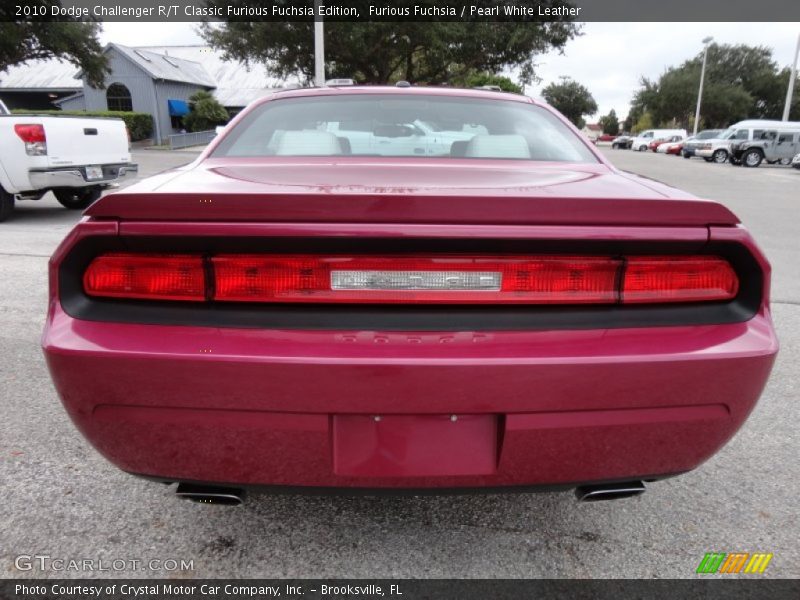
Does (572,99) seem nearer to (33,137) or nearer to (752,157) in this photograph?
(752,157)

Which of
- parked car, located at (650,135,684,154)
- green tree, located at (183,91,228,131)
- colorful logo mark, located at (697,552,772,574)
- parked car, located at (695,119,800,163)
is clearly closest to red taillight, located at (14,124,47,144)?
colorful logo mark, located at (697,552,772,574)

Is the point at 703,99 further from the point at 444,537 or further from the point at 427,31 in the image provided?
the point at 444,537

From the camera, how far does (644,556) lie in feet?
6.27

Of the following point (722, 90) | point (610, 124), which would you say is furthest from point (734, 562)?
point (610, 124)

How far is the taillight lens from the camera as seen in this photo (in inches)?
278

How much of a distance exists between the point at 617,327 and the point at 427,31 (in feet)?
76.0

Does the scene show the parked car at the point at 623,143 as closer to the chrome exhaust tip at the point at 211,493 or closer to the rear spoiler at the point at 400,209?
the rear spoiler at the point at 400,209

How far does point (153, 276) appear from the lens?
149 cm

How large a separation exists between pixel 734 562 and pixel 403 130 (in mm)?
2038

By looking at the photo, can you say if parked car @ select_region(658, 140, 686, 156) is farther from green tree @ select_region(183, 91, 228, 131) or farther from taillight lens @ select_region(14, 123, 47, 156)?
taillight lens @ select_region(14, 123, 47, 156)

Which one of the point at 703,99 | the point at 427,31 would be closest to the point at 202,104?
the point at 427,31

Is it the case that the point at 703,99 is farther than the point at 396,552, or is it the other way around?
the point at 703,99

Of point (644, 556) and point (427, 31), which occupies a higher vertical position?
point (427, 31)

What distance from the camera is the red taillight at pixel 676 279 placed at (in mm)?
1507
